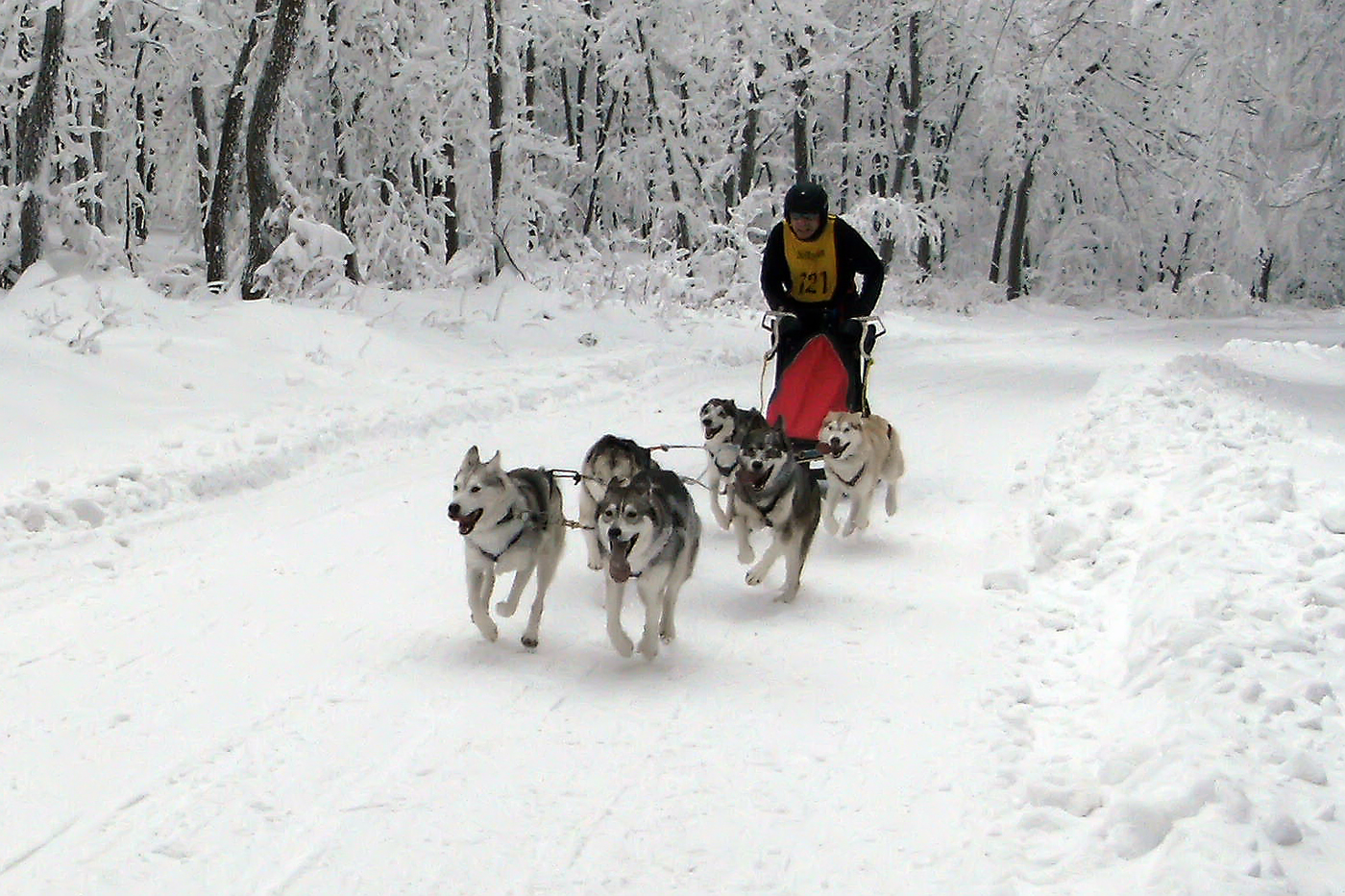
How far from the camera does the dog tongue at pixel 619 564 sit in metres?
5.17

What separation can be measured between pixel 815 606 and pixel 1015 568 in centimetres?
126

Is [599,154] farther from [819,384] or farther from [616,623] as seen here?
[616,623]

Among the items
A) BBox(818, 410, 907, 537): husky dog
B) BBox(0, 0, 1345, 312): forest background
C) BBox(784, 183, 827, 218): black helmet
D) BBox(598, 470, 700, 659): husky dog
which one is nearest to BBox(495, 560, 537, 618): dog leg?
BBox(598, 470, 700, 659): husky dog

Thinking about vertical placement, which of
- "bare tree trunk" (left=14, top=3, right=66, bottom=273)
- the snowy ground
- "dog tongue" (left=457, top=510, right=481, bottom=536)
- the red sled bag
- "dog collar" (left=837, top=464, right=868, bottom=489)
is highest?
"bare tree trunk" (left=14, top=3, right=66, bottom=273)

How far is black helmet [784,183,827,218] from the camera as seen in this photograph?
329 inches

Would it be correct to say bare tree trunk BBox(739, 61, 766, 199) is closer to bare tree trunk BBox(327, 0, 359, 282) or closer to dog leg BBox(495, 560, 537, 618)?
bare tree trunk BBox(327, 0, 359, 282)

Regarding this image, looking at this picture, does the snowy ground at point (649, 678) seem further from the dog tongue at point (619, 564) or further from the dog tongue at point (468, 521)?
the dog tongue at point (468, 521)

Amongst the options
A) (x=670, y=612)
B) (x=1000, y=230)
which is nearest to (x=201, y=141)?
(x=1000, y=230)

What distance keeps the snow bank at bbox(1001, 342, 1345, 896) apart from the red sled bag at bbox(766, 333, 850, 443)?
1.65 meters

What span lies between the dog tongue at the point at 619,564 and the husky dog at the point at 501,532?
0.63 meters

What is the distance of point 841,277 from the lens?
28.8ft

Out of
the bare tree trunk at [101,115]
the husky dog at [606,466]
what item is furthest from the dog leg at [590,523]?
the bare tree trunk at [101,115]

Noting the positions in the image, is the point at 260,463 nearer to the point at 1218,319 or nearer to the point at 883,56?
the point at 883,56

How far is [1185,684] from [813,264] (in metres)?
4.96
